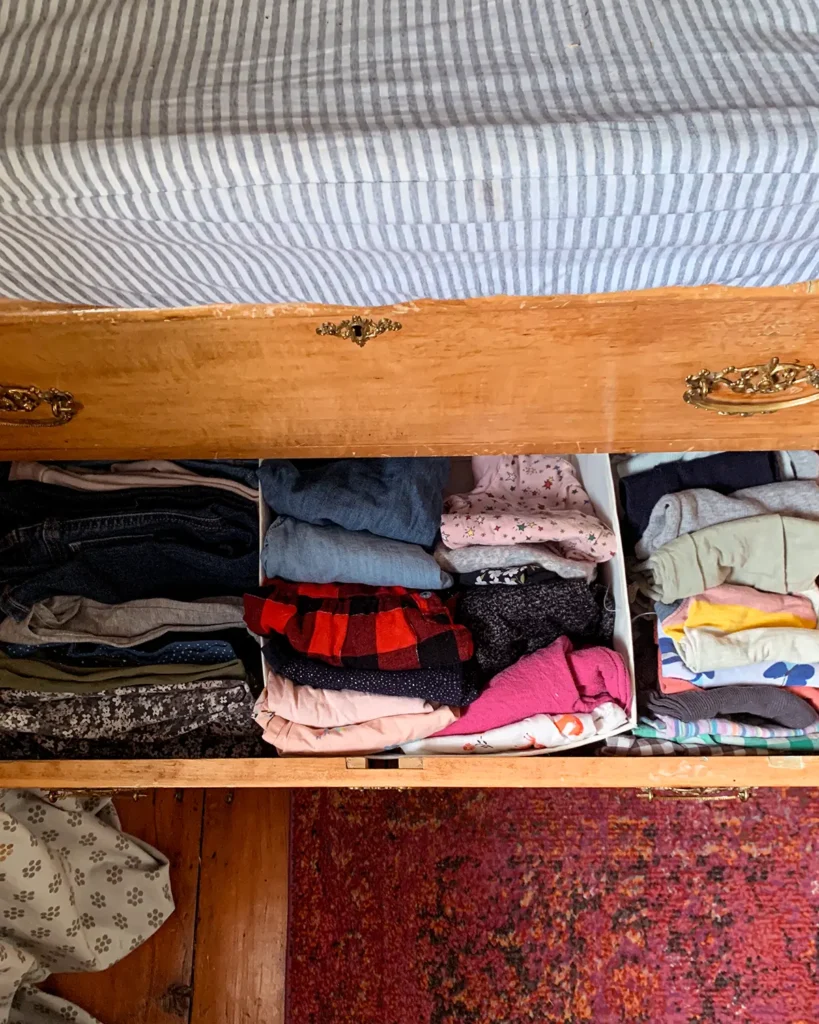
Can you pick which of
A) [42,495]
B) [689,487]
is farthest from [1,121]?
[689,487]

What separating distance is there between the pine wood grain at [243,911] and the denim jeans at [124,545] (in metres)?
0.46

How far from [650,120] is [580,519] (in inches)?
18.7

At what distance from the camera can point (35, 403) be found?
2.43 ft

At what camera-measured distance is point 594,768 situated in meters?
0.81

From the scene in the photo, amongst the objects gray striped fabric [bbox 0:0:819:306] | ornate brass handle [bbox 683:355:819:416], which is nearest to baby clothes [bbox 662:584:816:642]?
ornate brass handle [bbox 683:355:819:416]

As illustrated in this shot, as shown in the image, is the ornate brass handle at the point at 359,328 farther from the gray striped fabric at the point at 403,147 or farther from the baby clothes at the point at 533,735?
the baby clothes at the point at 533,735

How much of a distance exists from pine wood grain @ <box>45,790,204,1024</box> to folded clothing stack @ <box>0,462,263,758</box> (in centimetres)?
37

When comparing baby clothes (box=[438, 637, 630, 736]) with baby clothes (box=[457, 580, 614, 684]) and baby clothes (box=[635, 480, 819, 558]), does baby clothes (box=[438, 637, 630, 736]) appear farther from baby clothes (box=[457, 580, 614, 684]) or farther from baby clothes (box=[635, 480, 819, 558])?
baby clothes (box=[635, 480, 819, 558])

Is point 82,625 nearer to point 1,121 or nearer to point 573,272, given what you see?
point 1,121

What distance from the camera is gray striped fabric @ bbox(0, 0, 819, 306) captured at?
1.62 feet

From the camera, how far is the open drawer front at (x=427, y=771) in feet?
2.67

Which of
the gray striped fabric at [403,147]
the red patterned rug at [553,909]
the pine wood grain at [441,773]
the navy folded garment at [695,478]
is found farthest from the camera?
the red patterned rug at [553,909]

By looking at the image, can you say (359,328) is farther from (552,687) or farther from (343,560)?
(552,687)

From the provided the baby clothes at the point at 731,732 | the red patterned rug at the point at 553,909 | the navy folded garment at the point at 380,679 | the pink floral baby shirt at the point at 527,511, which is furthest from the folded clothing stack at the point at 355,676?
the red patterned rug at the point at 553,909
